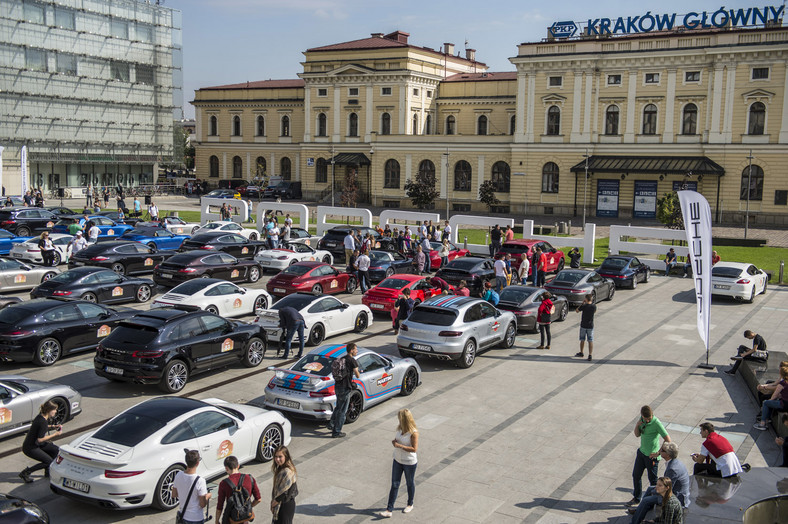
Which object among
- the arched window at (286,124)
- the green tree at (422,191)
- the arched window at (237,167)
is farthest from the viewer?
the arched window at (237,167)

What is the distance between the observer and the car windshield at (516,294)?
848 inches

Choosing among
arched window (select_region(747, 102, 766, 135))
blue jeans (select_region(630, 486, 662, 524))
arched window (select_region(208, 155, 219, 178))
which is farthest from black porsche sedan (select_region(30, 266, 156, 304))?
arched window (select_region(208, 155, 219, 178))

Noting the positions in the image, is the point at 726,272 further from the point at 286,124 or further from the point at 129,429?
the point at 286,124

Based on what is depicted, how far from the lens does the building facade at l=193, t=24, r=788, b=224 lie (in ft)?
171

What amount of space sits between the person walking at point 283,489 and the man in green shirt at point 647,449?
512 centimetres

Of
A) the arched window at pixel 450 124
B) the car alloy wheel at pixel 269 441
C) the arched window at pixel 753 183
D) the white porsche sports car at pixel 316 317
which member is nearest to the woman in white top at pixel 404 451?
the car alloy wheel at pixel 269 441

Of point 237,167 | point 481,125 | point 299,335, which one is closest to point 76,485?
point 299,335

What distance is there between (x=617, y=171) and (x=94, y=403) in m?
47.8

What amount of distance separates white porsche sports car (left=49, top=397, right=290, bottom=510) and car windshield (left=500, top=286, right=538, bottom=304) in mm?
11388

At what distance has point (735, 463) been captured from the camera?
10.7 m

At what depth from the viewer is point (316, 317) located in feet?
63.1

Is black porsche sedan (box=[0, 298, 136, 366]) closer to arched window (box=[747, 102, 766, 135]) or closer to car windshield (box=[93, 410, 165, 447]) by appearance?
car windshield (box=[93, 410, 165, 447])

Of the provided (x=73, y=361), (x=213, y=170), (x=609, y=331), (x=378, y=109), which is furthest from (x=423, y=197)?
(x=73, y=361)

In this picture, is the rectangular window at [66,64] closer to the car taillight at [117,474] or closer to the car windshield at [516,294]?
the car windshield at [516,294]
